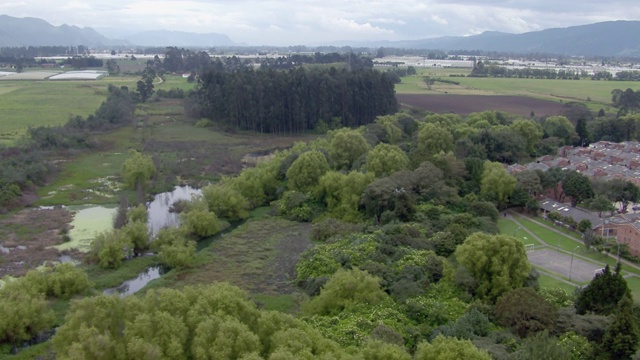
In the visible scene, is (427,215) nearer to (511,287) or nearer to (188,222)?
(511,287)

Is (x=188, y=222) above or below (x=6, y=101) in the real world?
below

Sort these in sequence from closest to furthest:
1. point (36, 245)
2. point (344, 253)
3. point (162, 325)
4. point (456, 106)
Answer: point (162, 325), point (344, 253), point (36, 245), point (456, 106)

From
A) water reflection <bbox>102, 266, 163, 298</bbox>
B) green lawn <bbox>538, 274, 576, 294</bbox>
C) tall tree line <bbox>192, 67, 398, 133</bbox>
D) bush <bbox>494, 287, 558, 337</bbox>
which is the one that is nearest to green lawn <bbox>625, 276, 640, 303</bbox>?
green lawn <bbox>538, 274, 576, 294</bbox>

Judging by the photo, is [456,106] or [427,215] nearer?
[427,215]

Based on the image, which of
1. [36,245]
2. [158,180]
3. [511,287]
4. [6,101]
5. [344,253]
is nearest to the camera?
[511,287]

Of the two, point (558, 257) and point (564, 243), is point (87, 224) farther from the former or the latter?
point (564, 243)

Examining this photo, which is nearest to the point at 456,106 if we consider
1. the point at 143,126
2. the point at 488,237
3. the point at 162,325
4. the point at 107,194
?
the point at 143,126
